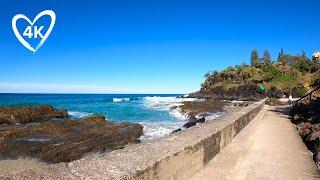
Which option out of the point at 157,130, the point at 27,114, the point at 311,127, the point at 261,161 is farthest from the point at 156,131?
the point at 27,114

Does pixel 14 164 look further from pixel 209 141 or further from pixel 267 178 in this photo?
pixel 267 178

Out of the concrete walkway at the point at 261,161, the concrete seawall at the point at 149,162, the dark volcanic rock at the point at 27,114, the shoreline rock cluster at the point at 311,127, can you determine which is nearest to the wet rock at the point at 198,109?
the dark volcanic rock at the point at 27,114

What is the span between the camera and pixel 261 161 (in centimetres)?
723

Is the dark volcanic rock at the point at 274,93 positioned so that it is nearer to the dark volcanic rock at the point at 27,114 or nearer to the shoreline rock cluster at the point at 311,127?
the dark volcanic rock at the point at 27,114

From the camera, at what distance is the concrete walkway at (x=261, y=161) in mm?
6160

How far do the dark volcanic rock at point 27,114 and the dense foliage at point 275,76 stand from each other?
180 feet

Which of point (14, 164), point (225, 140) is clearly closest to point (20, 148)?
point (14, 164)

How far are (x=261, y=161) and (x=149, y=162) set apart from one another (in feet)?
12.7

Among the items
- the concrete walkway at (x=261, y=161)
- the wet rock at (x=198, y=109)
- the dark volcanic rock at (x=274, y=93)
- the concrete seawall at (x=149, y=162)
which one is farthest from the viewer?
the dark volcanic rock at (x=274, y=93)

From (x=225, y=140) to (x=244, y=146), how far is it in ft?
2.52

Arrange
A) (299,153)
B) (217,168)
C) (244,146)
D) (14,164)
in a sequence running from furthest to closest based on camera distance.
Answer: (14,164), (244,146), (299,153), (217,168)

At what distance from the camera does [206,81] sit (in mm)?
108250

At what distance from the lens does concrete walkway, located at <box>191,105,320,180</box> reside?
6.16 meters

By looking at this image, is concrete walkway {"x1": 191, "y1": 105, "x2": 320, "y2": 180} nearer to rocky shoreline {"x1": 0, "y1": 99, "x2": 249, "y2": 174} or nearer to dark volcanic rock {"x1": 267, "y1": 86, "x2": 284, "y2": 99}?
rocky shoreline {"x1": 0, "y1": 99, "x2": 249, "y2": 174}
